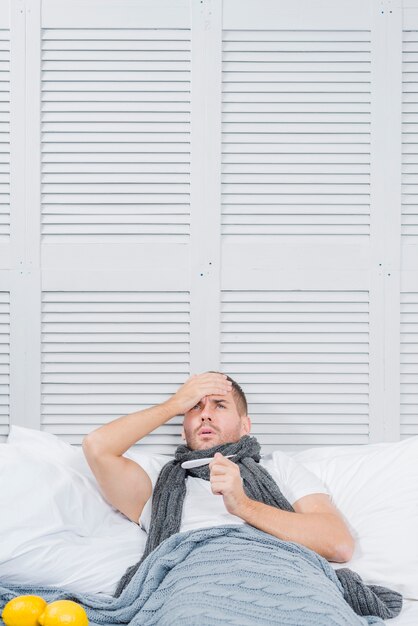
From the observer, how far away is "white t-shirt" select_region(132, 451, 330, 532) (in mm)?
1833

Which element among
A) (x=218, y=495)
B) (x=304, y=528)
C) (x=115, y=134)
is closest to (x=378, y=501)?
(x=304, y=528)

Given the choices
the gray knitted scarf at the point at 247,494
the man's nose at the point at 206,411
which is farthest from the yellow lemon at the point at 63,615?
the man's nose at the point at 206,411

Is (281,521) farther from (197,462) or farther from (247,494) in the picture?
(197,462)

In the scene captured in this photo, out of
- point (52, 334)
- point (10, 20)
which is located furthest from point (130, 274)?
point (10, 20)

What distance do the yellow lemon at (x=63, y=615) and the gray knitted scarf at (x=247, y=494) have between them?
271 millimetres

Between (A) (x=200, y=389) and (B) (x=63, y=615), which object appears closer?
(B) (x=63, y=615)

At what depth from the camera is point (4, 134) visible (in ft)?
7.54

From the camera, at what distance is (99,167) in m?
2.31

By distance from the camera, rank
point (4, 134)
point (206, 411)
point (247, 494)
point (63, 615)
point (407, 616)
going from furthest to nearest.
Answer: point (4, 134) < point (206, 411) < point (247, 494) < point (407, 616) < point (63, 615)

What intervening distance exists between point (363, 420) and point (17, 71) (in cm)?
144

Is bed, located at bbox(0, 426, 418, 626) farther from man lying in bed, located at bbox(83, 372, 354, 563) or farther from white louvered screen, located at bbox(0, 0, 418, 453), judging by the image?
white louvered screen, located at bbox(0, 0, 418, 453)

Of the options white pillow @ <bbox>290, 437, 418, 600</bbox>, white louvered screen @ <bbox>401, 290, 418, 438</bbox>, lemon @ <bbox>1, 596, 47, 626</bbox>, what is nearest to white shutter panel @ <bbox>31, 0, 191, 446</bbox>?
white pillow @ <bbox>290, 437, 418, 600</bbox>

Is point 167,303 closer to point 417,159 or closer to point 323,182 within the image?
point 323,182

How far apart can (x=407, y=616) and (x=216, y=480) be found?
1.59 ft
